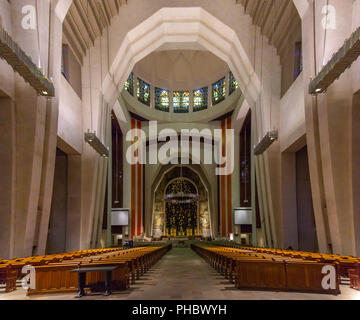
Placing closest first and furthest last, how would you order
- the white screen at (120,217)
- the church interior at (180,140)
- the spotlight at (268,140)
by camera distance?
the church interior at (180,140) < the spotlight at (268,140) < the white screen at (120,217)

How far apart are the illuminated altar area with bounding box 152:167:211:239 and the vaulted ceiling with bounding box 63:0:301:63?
70.7ft

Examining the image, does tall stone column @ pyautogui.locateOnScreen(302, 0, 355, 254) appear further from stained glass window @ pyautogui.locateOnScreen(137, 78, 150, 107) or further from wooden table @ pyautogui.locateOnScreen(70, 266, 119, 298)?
stained glass window @ pyautogui.locateOnScreen(137, 78, 150, 107)

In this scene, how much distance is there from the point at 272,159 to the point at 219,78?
14.5 metres

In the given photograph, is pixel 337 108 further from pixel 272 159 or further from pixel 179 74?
pixel 179 74

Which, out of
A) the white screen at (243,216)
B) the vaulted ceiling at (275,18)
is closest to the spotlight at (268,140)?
the vaulted ceiling at (275,18)

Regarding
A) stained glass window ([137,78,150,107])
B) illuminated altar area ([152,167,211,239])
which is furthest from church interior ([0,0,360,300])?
illuminated altar area ([152,167,211,239])

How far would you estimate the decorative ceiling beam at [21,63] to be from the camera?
6844 millimetres

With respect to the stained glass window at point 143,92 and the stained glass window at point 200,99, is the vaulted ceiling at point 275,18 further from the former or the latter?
the stained glass window at point 200,99

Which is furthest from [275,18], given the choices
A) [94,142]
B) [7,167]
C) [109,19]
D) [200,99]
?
[200,99]

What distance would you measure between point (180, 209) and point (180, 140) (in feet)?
26.7

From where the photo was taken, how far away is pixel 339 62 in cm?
737

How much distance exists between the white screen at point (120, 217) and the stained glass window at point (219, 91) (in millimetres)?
11582

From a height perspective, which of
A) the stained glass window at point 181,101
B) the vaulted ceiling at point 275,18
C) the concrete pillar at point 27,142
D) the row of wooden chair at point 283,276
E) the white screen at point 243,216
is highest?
the stained glass window at point 181,101

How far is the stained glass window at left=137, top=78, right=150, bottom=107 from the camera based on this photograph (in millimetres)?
28141
